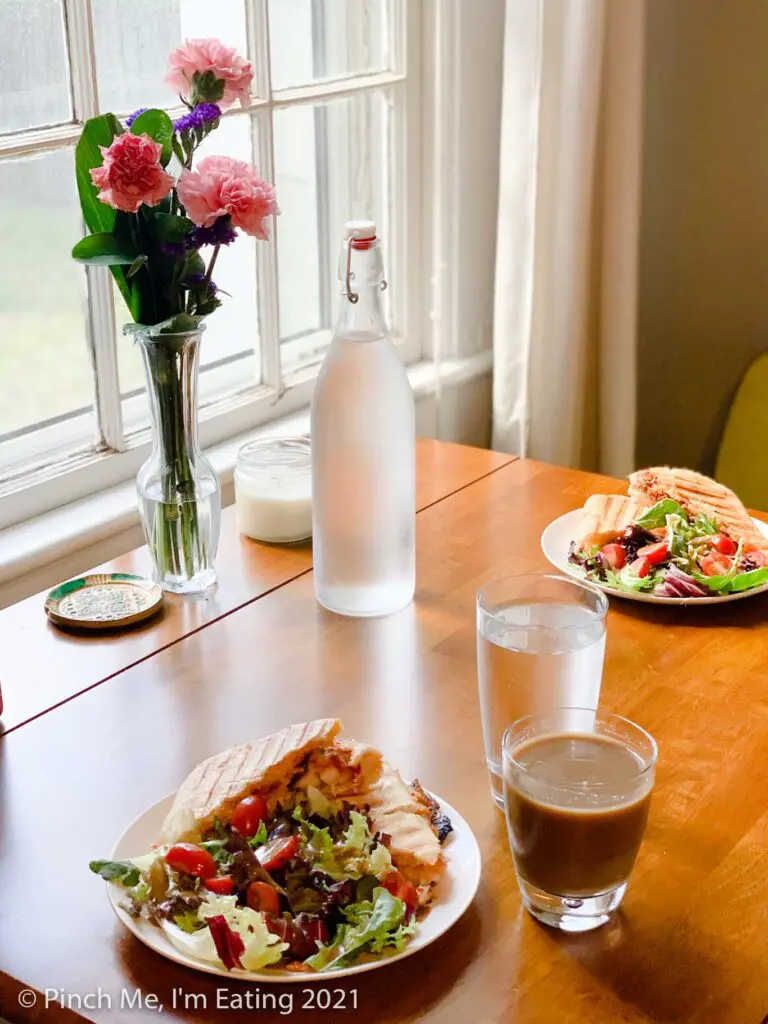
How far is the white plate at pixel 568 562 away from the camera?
51.4 inches

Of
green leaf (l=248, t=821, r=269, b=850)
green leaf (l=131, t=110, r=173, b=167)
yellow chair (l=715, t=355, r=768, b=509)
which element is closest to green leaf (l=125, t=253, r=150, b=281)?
green leaf (l=131, t=110, r=173, b=167)

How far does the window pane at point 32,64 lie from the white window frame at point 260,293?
2 centimetres

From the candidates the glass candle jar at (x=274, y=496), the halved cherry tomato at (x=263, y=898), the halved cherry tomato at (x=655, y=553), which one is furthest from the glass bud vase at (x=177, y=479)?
the halved cherry tomato at (x=263, y=898)

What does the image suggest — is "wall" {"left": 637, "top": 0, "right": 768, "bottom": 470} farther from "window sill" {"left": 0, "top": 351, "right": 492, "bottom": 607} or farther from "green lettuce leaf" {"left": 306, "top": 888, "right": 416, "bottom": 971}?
"green lettuce leaf" {"left": 306, "top": 888, "right": 416, "bottom": 971}

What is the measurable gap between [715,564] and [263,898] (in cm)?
70

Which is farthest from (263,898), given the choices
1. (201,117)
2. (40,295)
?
(40,295)

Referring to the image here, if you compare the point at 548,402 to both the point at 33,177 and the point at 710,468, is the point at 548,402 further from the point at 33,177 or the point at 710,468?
the point at 33,177

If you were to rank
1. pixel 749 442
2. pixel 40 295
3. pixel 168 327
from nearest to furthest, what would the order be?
pixel 168 327 → pixel 40 295 → pixel 749 442

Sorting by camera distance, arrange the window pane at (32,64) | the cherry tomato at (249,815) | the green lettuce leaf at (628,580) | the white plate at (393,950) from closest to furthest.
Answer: the white plate at (393,950)
the cherry tomato at (249,815)
the green lettuce leaf at (628,580)
the window pane at (32,64)

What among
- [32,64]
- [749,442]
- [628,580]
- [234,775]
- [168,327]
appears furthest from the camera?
[749,442]

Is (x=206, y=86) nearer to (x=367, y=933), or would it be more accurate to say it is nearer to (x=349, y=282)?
(x=349, y=282)

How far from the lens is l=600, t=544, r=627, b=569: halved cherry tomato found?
54.4 inches

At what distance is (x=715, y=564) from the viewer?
4.45 feet

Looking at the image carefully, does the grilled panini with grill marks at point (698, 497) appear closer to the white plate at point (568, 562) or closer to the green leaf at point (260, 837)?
the white plate at point (568, 562)
